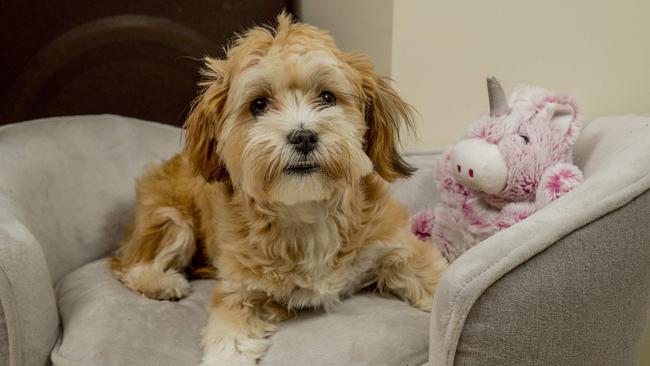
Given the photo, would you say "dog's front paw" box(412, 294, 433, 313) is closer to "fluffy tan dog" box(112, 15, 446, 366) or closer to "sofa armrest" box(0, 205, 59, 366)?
"fluffy tan dog" box(112, 15, 446, 366)

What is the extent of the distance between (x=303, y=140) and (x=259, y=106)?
8.5 inches

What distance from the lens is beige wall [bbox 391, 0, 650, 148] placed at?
1.96 metres

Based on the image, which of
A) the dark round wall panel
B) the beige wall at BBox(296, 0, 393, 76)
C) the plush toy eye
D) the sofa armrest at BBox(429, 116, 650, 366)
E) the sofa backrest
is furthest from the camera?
the dark round wall panel

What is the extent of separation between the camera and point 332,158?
1.42 meters

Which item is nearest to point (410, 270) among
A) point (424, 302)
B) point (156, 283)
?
point (424, 302)

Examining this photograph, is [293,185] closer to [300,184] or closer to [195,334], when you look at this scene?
[300,184]

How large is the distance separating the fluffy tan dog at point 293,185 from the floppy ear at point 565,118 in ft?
1.49

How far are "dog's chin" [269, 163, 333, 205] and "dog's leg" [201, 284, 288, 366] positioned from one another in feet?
1.22

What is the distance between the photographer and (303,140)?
4.56 feet

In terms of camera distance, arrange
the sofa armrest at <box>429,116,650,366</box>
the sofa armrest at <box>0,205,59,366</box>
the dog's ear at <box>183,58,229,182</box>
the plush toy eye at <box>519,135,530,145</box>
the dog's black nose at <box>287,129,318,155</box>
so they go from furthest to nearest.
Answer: the plush toy eye at <box>519,135,530,145</box>, the dog's ear at <box>183,58,229,182</box>, the sofa armrest at <box>0,205,59,366</box>, the dog's black nose at <box>287,129,318,155</box>, the sofa armrest at <box>429,116,650,366</box>

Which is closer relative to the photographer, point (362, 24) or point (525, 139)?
point (525, 139)

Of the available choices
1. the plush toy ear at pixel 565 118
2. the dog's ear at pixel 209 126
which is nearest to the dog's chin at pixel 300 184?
the dog's ear at pixel 209 126

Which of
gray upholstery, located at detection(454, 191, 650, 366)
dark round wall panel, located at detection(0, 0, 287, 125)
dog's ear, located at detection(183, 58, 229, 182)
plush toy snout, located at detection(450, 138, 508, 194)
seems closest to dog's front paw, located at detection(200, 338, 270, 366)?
dog's ear, located at detection(183, 58, 229, 182)

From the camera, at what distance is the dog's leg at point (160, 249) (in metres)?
1.98
